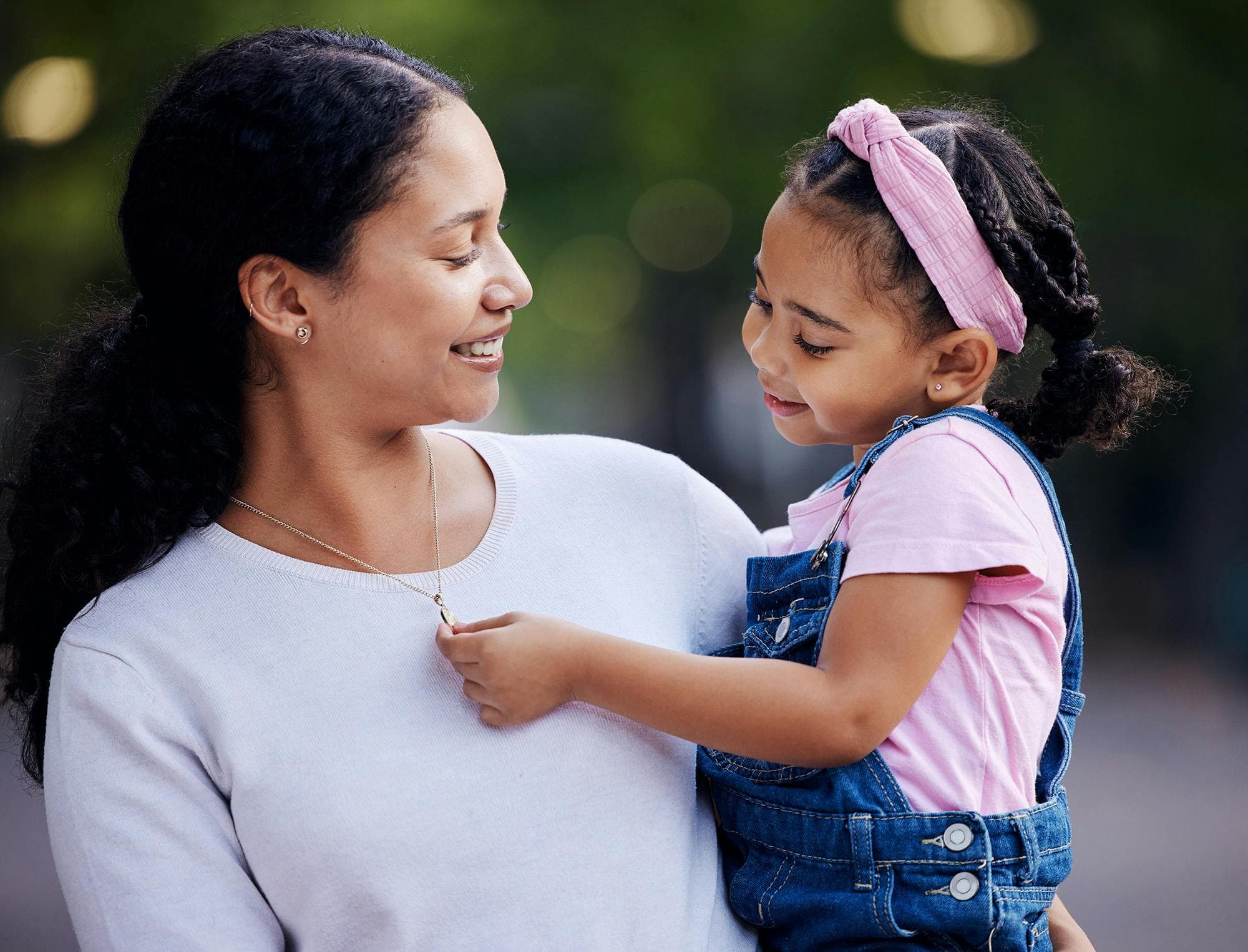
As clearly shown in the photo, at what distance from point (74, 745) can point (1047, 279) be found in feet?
4.03

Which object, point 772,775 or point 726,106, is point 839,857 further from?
point 726,106

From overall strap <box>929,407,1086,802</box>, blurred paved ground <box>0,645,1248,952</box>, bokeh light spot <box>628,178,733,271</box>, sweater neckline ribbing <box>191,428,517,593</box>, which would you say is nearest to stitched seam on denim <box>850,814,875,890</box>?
overall strap <box>929,407,1086,802</box>

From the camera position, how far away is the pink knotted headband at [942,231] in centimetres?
142

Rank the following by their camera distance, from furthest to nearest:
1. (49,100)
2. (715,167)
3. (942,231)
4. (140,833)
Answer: (715,167) < (49,100) < (942,231) < (140,833)

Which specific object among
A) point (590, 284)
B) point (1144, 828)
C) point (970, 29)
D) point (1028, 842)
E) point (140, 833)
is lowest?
point (1144, 828)

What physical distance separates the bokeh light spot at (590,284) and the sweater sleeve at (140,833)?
12.0 ft

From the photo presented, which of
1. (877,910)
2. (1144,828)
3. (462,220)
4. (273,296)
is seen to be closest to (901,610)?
(877,910)

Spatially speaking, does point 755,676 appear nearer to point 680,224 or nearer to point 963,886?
point 963,886

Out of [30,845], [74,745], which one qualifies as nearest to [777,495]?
[30,845]

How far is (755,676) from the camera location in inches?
49.8

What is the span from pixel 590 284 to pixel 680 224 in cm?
46

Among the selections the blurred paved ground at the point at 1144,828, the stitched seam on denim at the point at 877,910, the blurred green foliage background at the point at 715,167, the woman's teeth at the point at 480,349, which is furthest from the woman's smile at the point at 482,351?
the blurred green foliage background at the point at 715,167

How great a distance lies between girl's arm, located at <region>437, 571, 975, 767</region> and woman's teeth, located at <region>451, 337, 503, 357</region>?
32cm

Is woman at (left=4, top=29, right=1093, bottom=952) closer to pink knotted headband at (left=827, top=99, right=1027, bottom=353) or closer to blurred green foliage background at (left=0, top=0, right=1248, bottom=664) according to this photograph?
pink knotted headband at (left=827, top=99, right=1027, bottom=353)
